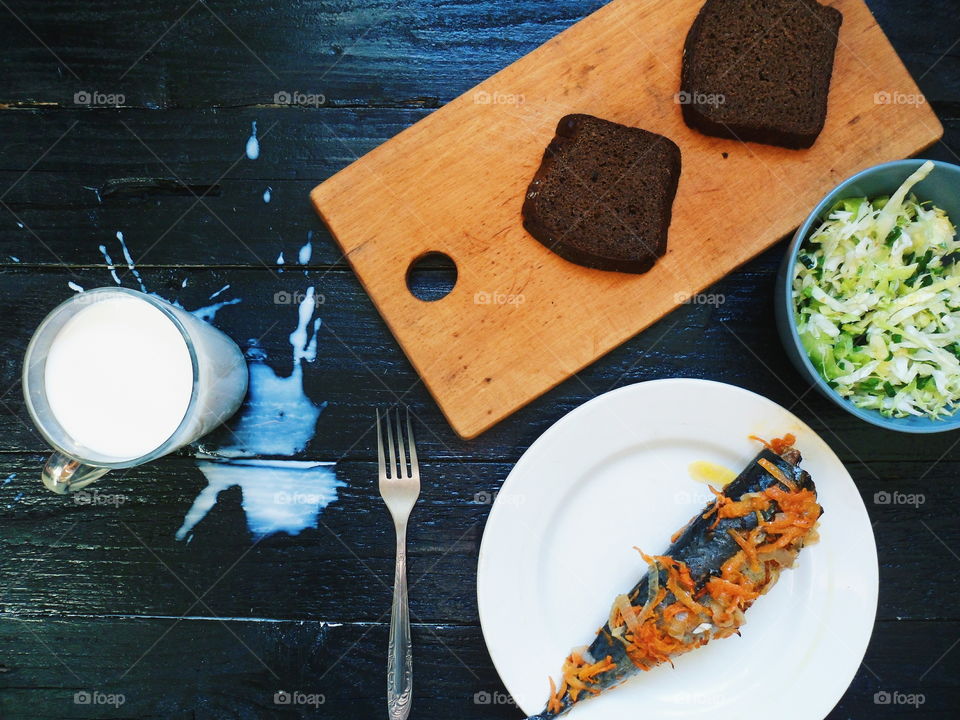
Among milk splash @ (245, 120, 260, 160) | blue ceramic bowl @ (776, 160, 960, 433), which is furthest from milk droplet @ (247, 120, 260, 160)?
blue ceramic bowl @ (776, 160, 960, 433)

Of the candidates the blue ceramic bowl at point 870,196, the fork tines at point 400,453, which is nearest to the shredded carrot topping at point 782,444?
the blue ceramic bowl at point 870,196

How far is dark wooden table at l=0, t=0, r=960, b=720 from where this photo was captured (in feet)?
5.38

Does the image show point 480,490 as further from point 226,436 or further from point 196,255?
point 196,255

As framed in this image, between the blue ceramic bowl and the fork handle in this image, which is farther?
the fork handle

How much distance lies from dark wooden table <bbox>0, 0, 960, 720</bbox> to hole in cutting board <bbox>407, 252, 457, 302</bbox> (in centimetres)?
13

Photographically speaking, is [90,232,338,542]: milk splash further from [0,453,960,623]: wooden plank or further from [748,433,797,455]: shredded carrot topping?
[748,433,797,455]: shredded carrot topping

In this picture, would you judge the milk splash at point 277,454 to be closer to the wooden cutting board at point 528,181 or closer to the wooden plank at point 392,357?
the wooden plank at point 392,357

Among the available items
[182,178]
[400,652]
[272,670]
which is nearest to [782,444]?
[400,652]

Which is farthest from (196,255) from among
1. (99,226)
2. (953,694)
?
(953,694)

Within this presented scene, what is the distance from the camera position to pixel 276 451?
1.65 meters

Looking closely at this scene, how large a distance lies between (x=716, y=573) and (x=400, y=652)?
71cm

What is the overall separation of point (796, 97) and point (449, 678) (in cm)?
152

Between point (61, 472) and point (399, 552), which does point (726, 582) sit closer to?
point (399, 552)

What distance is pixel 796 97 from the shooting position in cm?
151
